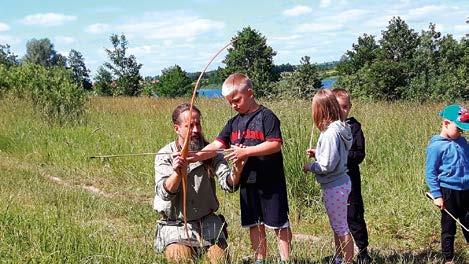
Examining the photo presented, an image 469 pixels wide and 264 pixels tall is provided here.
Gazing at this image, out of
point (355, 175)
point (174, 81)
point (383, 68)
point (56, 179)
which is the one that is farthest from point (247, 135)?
point (174, 81)

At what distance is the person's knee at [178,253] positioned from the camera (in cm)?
354

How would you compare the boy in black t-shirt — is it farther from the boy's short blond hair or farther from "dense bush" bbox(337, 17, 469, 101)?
"dense bush" bbox(337, 17, 469, 101)

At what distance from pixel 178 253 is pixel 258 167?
807 mm

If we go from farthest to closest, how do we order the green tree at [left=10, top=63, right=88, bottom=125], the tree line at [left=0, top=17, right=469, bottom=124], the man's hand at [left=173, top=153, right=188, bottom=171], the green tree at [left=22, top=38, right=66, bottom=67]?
the green tree at [left=22, top=38, right=66, bottom=67], the tree line at [left=0, top=17, right=469, bottom=124], the green tree at [left=10, top=63, right=88, bottom=125], the man's hand at [left=173, top=153, right=188, bottom=171]

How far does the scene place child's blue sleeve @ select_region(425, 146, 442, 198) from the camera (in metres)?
4.32

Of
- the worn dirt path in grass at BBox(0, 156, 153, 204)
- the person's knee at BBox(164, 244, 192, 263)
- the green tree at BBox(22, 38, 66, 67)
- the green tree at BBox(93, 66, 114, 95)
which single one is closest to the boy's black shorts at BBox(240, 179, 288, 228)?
the person's knee at BBox(164, 244, 192, 263)

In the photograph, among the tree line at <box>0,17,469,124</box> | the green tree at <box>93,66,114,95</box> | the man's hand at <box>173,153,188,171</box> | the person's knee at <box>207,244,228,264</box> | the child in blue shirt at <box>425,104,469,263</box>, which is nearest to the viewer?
the man's hand at <box>173,153,188,171</box>

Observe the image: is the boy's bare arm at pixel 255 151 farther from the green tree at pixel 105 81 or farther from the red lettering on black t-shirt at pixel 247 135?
the green tree at pixel 105 81

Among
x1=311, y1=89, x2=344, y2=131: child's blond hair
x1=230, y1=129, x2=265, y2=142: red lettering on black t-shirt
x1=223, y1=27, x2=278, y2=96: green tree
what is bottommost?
x1=230, y1=129, x2=265, y2=142: red lettering on black t-shirt

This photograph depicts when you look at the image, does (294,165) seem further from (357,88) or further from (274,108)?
(357,88)

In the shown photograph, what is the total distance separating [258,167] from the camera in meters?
3.85

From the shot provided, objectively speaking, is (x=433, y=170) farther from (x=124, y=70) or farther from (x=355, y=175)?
(x=124, y=70)

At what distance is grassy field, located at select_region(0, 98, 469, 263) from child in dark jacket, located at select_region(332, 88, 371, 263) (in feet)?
0.71

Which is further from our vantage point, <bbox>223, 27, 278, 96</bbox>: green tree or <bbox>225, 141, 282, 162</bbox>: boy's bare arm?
<bbox>223, 27, 278, 96</bbox>: green tree
